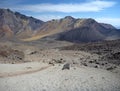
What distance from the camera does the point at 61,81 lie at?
63.1 feet

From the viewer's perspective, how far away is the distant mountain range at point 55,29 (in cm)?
9612

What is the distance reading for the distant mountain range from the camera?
9612cm

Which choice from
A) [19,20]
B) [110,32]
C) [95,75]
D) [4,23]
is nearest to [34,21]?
[19,20]

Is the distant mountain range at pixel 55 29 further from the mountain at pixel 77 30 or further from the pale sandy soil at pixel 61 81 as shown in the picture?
the pale sandy soil at pixel 61 81

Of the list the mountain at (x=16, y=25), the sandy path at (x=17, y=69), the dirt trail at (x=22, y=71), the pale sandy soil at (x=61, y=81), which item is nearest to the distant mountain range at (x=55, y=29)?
the mountain at (x=16, y=25)

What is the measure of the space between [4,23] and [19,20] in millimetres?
11156

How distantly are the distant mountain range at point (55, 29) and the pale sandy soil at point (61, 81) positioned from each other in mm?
72373

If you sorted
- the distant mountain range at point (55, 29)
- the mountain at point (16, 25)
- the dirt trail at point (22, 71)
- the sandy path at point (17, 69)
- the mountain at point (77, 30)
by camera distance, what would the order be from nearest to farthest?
1. the dirt trail at point (22, 71)
2. the sandy path at point (17, 69)
3. the mountain at point (77, 30)
4. the distant mountain range at point (55, 29)
5. the mountain at point (16, 25)

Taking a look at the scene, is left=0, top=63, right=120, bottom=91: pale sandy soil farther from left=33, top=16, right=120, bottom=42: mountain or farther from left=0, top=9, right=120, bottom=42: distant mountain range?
left=0, top=9, right=120, bottom=42: distant mountain range

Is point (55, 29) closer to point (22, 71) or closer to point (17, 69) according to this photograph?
point (17, 69)

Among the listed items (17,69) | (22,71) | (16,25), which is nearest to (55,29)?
(16,25)

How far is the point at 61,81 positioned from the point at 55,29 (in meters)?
92.9

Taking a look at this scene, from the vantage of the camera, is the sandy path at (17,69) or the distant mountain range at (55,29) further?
the distant mountain range at (55,29)

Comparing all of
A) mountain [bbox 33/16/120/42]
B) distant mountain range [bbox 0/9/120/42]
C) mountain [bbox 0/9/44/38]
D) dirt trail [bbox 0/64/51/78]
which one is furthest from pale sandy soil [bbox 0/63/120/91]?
mountain [bbox 0/9/44/38]
